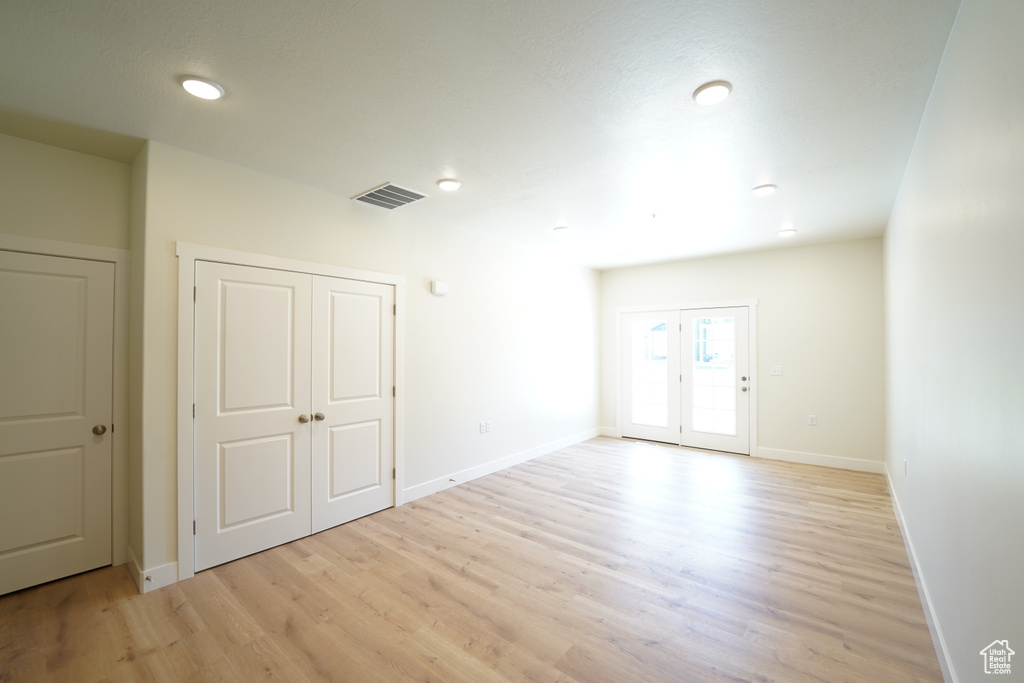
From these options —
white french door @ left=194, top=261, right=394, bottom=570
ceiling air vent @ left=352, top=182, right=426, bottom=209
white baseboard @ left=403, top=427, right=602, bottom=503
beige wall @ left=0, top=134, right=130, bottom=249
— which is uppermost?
ceiling air vent @ left=352, top=182, right=426, bottom=209

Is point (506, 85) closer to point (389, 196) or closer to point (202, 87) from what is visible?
point (202, 87)

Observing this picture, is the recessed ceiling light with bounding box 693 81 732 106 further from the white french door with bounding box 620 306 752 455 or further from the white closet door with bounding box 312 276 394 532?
the white french door with bounding box 620 306 752 455

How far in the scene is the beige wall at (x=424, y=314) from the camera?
8.64 ft

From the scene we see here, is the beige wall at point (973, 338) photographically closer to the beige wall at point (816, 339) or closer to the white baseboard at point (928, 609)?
the white baseboard at point (928, 609)

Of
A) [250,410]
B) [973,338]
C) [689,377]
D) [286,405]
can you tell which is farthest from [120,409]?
[689,377]

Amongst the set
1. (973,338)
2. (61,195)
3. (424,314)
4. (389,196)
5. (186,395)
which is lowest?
(186,395)

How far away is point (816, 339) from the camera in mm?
5250

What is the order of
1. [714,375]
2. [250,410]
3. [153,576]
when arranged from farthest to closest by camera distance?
[714,375], [250,410], [153,576]

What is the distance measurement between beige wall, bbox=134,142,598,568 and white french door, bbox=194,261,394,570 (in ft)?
0.62

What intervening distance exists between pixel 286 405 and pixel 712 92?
11.1 ft

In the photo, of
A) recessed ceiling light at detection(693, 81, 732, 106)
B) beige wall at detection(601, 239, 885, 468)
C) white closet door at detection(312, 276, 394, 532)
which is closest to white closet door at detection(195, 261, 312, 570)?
white closet door at detection(312, 276, 394, 532)

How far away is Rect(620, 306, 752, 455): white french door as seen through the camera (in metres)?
5.75

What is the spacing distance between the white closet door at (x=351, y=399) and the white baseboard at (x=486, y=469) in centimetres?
30

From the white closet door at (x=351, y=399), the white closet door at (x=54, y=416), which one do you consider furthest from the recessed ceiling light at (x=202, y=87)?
the white closet door at (x=54, y=416)
